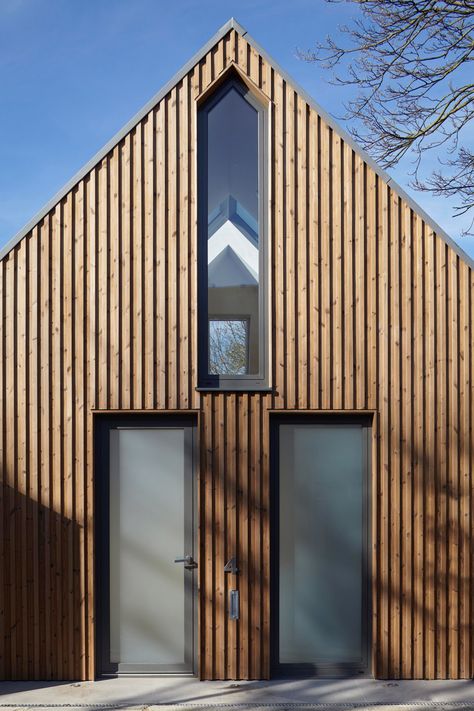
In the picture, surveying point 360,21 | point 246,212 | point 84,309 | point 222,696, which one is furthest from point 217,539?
point 360,21

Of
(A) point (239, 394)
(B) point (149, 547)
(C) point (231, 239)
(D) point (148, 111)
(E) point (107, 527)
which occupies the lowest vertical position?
(B) point (149, 547)

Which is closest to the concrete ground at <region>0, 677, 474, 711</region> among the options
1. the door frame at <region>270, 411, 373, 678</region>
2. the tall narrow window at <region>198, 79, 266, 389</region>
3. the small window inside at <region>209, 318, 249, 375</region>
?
the door frame at <region>270, 411, 373, 678</region>

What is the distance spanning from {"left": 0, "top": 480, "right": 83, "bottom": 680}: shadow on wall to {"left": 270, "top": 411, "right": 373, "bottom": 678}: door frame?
1.65 meters

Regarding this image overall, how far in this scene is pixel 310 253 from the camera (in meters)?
6.73

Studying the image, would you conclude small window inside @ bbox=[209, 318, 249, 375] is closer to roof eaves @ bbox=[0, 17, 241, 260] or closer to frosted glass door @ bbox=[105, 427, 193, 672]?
frosted glass door @ bbox=[105, 427, 193, 672]

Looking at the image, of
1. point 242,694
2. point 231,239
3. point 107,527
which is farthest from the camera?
point 231,239

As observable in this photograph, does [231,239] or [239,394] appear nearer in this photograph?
[239,394]

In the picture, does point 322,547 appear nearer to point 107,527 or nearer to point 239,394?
point 239,394

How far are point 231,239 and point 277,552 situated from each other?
9.19 ft

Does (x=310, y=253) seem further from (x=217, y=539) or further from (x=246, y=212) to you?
(x=217, y=539)

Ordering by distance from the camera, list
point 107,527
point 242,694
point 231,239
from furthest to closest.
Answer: point 231,239 < point 107,527 < point 242,694

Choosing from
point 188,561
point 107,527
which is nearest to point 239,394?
point 188,561

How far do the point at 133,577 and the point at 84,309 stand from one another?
7.87 ft

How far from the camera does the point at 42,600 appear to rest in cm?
657
